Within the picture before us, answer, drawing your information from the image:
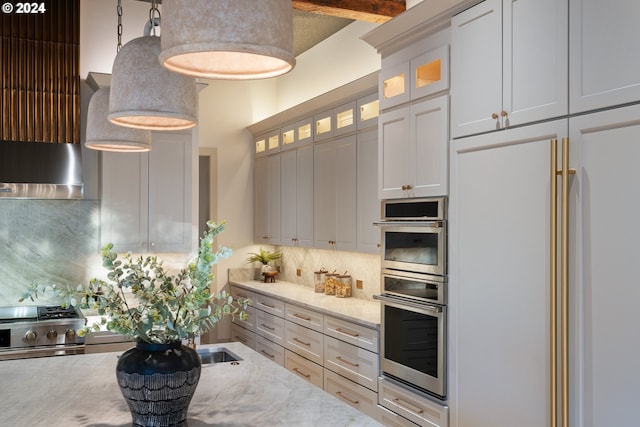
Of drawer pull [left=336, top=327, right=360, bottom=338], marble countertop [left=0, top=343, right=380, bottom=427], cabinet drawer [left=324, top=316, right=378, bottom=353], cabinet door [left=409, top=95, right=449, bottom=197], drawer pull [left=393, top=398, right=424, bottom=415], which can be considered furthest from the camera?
drawer pull [left=336, top=327, right=360, bottom=338]

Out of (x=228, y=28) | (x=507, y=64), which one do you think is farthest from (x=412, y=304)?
(x=228, y=28)

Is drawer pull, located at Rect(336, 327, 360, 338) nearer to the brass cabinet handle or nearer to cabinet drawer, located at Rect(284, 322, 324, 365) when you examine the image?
cabinet drawer, located at Rect(284, 322, 324, 365)

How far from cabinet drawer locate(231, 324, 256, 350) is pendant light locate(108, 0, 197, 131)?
4.60 m

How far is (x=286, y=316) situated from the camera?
5.42m

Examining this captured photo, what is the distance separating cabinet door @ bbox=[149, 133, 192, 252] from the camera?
4.95m

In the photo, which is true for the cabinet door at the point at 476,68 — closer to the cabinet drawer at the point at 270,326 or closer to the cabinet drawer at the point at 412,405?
the cabinet drawer at the point at 412,405

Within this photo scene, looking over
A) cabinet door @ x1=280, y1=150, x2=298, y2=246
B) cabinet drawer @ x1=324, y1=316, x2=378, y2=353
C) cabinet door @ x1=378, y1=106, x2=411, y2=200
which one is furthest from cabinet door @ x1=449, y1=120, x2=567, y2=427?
cabinet door @ x1=280, y1=150, x2=298, y2=246

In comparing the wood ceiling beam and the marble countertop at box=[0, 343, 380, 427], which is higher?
the wood ceiling beam

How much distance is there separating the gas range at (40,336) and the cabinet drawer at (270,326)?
1.82m

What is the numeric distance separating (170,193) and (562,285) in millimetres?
3413

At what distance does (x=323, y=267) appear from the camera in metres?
6.05

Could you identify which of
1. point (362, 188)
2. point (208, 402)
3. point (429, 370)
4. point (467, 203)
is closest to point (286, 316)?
point (362, 188)

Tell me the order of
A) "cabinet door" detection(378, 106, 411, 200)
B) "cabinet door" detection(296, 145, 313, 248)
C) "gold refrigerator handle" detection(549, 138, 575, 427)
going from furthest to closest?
"cabinet door" detection(296, 145, 313, 248), "cabinet door" detection(378, 106, 411, 200), "gold refrigerator handle" detection(549, 138, 575, 427)

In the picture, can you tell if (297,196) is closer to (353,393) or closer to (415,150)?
(353,393)
